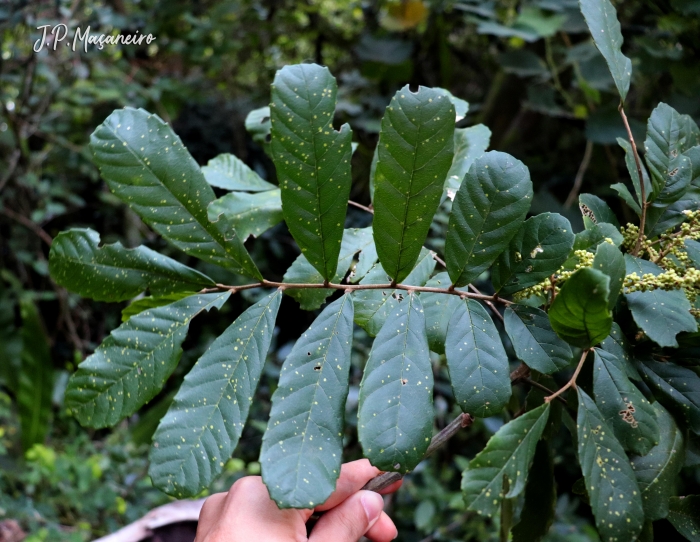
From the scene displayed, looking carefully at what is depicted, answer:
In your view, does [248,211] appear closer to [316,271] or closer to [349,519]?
[316,271]

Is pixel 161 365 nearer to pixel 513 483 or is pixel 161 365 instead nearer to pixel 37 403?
pixel 513 483

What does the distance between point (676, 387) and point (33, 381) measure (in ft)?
9.10

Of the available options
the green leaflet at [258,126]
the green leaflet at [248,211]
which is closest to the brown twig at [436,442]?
the green leaflet at [248,211]

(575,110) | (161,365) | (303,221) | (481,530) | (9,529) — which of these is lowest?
(9,529)

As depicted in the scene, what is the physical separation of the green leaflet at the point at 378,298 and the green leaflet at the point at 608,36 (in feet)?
0.94

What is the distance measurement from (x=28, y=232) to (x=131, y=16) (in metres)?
1.28

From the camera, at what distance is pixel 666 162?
591 mm

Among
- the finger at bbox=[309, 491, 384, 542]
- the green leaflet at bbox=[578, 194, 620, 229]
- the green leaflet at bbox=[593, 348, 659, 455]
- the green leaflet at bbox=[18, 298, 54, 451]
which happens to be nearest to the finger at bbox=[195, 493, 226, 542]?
the finger at bbox=[309, 491, 384, 542]

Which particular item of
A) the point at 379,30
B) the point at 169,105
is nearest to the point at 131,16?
the point at 169,105

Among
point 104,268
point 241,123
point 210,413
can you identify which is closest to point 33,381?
point 241,123

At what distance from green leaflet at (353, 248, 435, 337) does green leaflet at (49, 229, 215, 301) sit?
20cm

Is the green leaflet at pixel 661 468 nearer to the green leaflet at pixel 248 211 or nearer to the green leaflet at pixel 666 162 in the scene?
the green leaflet at pixel 666 162

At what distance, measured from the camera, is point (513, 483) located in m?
0.46

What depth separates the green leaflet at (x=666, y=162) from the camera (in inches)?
22.9
